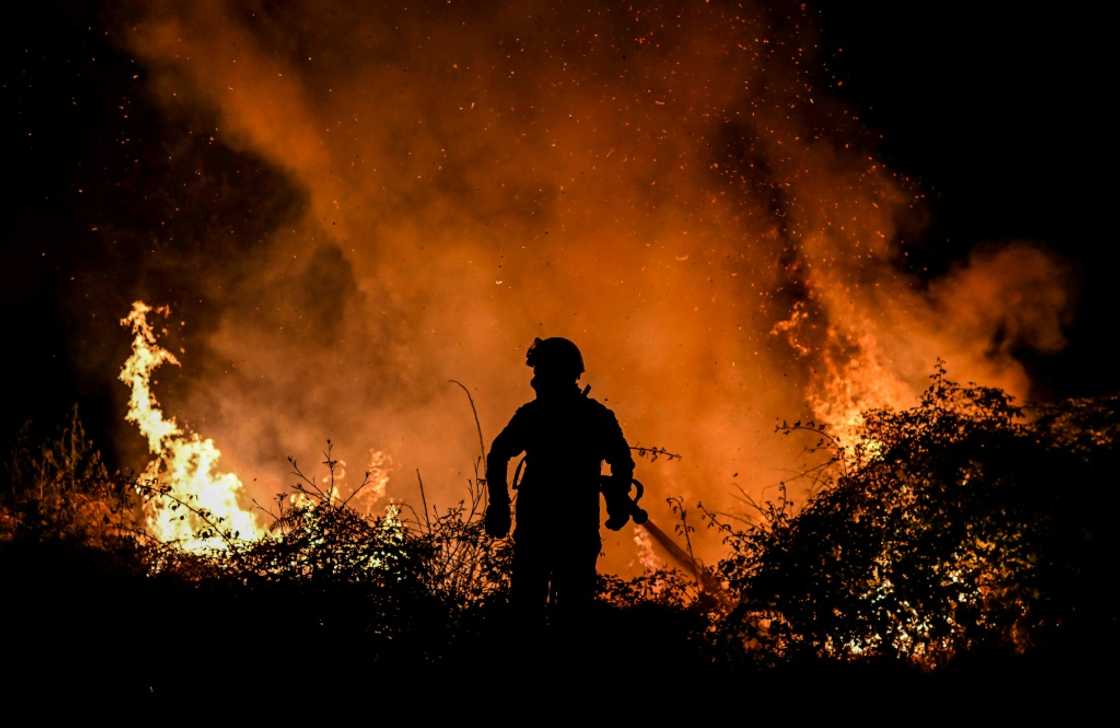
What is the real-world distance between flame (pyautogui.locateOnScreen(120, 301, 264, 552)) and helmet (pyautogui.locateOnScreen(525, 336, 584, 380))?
10.1 metres

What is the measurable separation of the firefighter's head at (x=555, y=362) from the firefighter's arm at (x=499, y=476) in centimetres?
35

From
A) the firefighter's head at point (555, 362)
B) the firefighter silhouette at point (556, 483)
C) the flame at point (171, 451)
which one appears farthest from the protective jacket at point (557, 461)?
the flame at point (171, 451)

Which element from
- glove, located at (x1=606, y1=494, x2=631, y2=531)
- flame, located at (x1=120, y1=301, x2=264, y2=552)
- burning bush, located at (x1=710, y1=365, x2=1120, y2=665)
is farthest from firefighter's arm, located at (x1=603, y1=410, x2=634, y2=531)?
flame, located at (x1=120, y1=301, x2=264, y2=552)

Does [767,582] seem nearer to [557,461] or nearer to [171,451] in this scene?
[557,461]

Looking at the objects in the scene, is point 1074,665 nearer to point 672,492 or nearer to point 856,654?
point 856,654

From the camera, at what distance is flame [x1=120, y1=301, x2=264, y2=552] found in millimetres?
16281

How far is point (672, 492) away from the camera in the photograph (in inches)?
916

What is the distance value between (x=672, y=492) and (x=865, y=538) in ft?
58.0

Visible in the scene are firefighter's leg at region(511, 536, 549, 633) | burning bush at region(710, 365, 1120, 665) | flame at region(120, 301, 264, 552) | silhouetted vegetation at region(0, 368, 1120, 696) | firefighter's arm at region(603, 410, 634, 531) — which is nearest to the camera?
firefighter's leg at region(511, 536, 549, 633)

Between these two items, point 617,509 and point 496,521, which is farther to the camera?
point 617,509

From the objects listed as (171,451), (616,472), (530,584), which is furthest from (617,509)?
(171,451)

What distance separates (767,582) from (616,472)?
2.44 meters

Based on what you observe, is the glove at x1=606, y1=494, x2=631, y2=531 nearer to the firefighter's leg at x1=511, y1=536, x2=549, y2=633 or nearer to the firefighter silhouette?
the firefighter silhouette

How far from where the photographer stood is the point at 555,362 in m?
4.64
